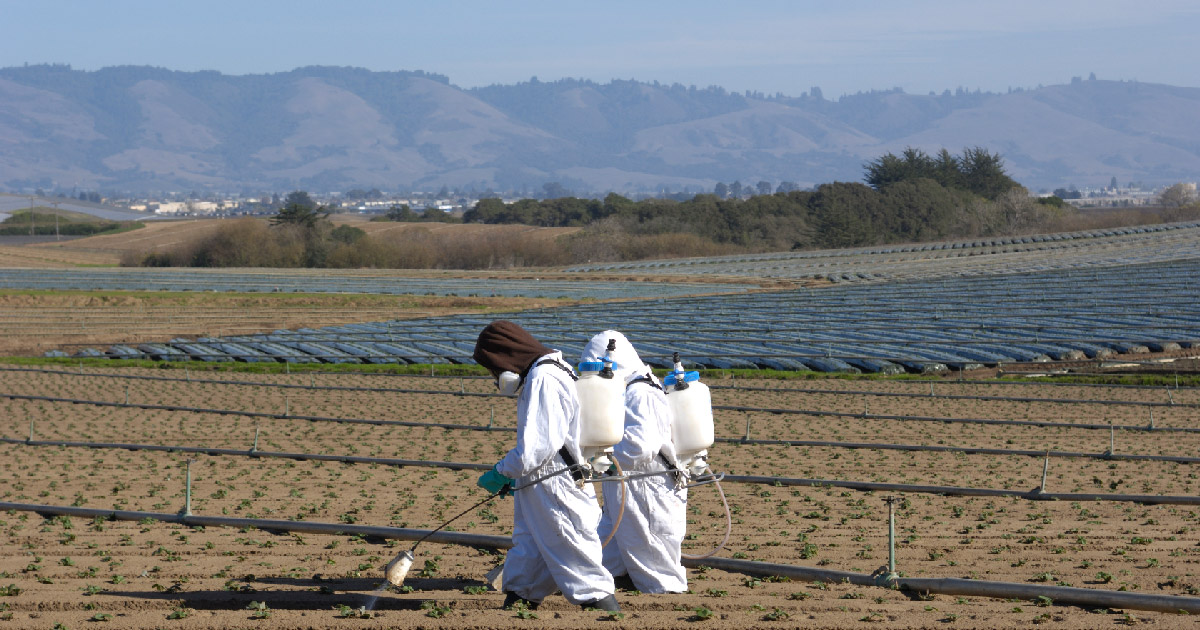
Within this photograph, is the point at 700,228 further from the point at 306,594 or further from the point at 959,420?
the point at 306,594

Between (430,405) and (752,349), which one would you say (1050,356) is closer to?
(752,349)

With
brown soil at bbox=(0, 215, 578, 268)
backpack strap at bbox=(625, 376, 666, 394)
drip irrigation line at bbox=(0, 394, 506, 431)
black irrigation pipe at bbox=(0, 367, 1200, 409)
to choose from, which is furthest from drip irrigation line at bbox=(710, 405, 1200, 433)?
brown soil at bbox=(0, 215, 578, 268)

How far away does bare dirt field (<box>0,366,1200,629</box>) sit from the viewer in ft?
25.2

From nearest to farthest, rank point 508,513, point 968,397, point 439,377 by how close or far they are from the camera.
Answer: point 508,513 → point 968,397 → point 439,377

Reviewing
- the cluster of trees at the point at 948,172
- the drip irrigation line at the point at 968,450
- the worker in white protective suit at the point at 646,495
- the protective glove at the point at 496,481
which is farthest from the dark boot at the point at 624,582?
the cluster of trees at the point at 948,172

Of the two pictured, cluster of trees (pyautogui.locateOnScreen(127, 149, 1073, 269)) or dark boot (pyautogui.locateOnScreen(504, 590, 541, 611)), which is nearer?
dark boot (pyautogui.locateOnScreen(504, 590, 541, 611))

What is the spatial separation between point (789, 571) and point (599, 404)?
2.32m

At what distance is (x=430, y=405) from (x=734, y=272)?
35.9 meters

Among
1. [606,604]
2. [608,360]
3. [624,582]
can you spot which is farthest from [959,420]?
[606,604]

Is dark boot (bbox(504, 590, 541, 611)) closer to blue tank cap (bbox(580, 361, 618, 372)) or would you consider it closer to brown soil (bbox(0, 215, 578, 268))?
blue tank cap (bbox(580, 361, 618, 372))

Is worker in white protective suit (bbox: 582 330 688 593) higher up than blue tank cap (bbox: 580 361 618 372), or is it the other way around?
blue tank cap (bbox: 580 361 618 372)

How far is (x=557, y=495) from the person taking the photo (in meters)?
7.39

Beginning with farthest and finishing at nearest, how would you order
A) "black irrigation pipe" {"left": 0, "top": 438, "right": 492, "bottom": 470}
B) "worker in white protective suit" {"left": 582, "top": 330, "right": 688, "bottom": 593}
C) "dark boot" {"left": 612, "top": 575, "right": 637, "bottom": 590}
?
1. "black irrigation pipe" {"left": 0, "top": 438, "right": 492, "bottom": 470}
2. "dark boot" {"left": 612, "top": 575, "right": 637, "bottom": 590}
3. "worker in white protective suit" {"left": 582, "top": 330, "right": 688, "bottom": 593}

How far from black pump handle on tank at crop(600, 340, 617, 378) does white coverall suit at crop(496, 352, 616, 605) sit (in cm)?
20
